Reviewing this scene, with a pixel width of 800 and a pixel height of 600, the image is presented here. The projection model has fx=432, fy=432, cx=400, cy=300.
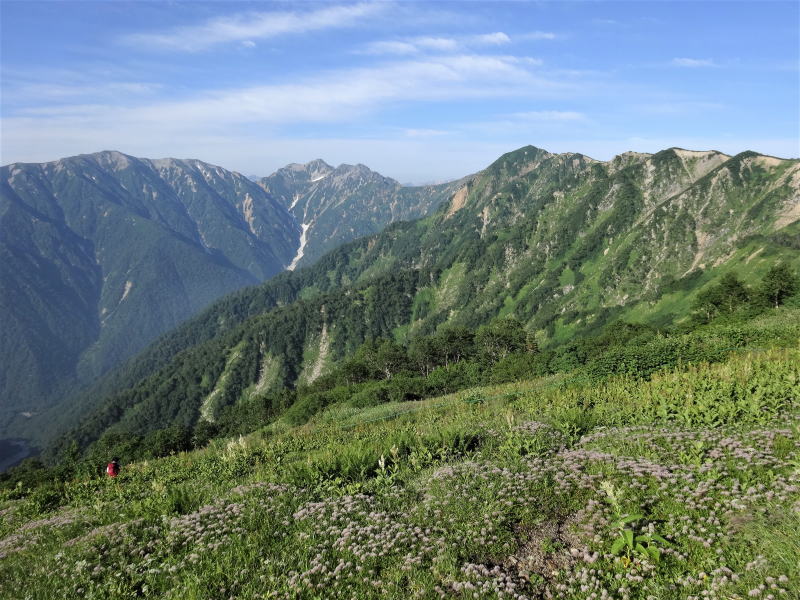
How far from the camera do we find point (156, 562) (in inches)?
361

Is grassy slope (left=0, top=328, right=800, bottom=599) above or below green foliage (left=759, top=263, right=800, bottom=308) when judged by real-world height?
above

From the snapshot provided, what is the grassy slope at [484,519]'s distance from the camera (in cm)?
742

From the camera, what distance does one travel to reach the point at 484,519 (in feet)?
30.0

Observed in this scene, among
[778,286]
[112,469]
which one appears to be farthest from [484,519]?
[778,286]

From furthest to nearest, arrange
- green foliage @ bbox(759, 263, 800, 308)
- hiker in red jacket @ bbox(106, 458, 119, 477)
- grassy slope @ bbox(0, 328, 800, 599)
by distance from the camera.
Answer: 1. green foliage @ bbox(759, 263, 800, 308)
2. hiker in red jacket @ bbox(106, 458, 119, 477)
3. grassy slope @ bbox(0, 328, 800, 599)

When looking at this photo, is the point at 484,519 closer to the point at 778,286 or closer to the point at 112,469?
the point at 112,469

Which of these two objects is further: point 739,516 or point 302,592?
point 739,516

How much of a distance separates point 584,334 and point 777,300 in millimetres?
122230

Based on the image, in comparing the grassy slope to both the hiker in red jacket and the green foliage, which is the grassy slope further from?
the green foliage

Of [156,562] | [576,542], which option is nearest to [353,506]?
[156,562]

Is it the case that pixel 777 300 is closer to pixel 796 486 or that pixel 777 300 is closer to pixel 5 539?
pixel 796 486

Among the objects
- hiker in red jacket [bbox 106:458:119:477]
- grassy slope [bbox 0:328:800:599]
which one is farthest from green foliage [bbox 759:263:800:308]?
hiker in red jacket [bbox 106:458:119:477]

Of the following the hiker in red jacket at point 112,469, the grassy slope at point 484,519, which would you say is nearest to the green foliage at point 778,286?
the grassy slope at point 484,519

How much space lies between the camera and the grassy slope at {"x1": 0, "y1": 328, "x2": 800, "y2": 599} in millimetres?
7422
